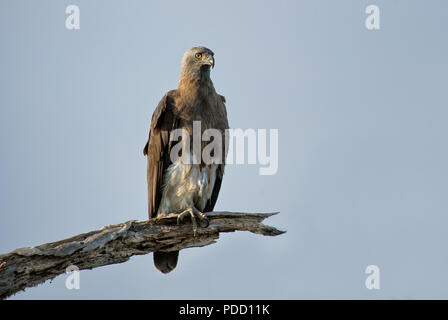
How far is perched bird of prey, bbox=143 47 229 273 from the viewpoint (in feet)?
23.6

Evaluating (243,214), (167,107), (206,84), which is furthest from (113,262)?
(206,84)

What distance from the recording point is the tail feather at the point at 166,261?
727 centimetres

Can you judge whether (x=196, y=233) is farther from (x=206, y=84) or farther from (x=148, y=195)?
(x=206, y=84)

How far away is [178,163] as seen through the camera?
7.19 meters

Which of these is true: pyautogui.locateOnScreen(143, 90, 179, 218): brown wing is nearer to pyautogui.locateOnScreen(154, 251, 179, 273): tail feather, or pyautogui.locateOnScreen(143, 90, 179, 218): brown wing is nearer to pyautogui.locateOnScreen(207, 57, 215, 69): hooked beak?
pyautogui.locateOnScreen(154, 251, 179, 273): tail feather

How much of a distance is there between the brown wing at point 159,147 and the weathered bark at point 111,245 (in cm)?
71

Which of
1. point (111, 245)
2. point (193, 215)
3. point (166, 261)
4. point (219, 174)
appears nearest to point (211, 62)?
point (219, 174)

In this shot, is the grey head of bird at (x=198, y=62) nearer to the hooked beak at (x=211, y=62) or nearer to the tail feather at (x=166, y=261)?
the hooked beak at (x=211, y=62)

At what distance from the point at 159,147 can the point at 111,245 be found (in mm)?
1541

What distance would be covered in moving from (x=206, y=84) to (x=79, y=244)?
2784mm

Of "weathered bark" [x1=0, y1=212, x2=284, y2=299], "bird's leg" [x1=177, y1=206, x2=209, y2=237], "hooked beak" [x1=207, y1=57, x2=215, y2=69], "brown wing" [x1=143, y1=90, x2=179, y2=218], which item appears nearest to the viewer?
"weathered bark" [x1=0, y1=212, x2=284, y2=299]

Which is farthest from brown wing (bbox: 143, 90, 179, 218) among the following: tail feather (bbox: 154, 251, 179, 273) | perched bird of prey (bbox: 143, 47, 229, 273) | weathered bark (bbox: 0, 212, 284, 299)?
weathered bark (bbox: 0, 212, 284, 299)

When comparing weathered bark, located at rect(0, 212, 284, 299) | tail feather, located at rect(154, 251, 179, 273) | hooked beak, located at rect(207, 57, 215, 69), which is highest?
hooked beak, located at rect(207, 57, 215, 69)

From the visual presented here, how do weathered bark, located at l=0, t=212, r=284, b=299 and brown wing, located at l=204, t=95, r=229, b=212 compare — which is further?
brown wing, located at l=204, t=95, r=229, b=212
